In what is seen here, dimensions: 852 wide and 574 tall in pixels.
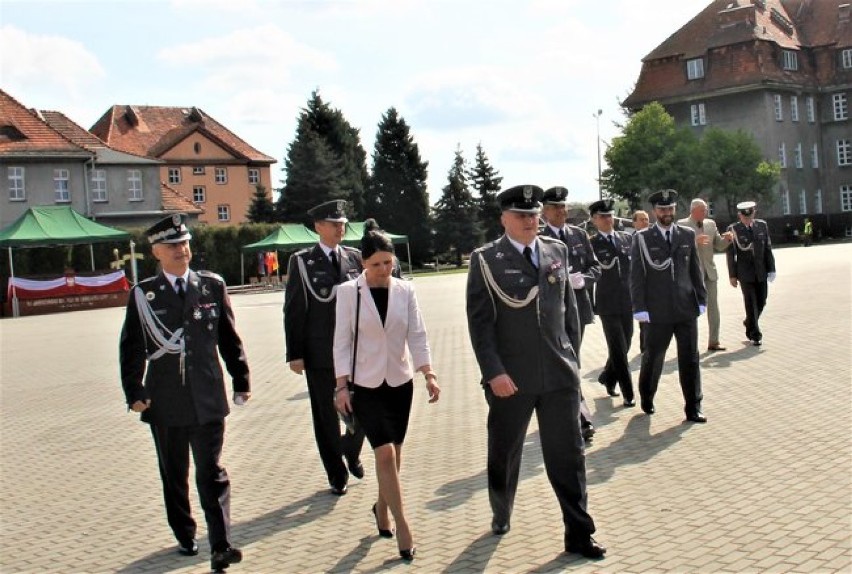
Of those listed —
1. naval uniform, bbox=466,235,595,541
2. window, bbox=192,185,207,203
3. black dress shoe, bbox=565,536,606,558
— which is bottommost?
black dress shoe, bbox=565,536,606,558

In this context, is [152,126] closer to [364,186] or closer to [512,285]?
[364,186]

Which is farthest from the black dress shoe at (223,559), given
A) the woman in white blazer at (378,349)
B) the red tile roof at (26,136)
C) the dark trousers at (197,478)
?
the red tile roof at (26,136)

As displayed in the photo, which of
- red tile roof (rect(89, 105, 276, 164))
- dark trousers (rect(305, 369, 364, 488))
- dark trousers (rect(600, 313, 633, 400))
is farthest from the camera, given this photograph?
red tile roof (rect(89, 105, 276, 164))

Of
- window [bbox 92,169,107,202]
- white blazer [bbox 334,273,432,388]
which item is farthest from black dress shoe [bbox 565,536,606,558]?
window [bbox 92,169,107,202]

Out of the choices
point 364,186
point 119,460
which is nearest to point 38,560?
point 119,460

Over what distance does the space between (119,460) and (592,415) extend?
450 centimetres

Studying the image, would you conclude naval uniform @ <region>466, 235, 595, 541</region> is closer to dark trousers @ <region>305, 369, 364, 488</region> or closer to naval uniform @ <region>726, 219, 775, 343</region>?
dark trousers @ <region>305, 369, 364, 488</region>

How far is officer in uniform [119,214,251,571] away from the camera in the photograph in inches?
256

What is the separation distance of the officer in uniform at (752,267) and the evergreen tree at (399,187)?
64.8 m

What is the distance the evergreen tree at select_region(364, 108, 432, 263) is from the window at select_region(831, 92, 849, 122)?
31297mm

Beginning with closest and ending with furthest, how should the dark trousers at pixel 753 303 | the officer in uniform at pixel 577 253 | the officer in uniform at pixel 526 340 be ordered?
the officer in uniform at pixel 526 340, the officer in uniform at pixel 577 253, the dark trousers at pixel 753 303

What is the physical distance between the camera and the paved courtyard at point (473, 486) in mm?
6188

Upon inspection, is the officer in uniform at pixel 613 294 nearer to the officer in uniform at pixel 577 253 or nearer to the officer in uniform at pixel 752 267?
the officer in uniform at pixel 577 253

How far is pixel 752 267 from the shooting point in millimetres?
15828
